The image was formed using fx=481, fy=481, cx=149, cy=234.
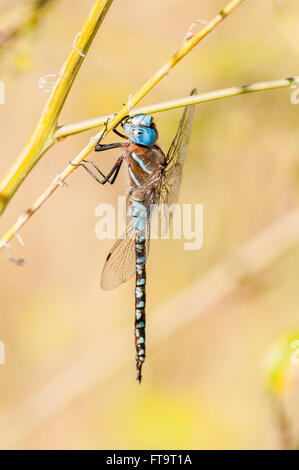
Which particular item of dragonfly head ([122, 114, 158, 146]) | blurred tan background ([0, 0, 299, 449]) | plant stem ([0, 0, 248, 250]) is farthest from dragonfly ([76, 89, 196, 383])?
plant stem ([0, 0, 248, 250])

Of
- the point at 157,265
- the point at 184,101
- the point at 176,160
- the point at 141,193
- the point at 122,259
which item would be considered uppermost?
the point at 157,265

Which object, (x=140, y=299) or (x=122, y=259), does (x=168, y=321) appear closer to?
(x=140, y=299)

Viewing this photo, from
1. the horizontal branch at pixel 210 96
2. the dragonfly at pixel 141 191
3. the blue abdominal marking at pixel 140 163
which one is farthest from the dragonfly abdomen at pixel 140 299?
the horizontal branch at pixel 210 96

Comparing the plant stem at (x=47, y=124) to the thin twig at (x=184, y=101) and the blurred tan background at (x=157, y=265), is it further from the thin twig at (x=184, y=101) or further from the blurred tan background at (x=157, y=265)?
the blurred tan background at (x=157, y=265)

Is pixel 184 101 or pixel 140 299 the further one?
pixel 140 299

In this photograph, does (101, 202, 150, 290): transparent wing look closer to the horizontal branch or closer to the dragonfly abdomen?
the dragonfly abdomen

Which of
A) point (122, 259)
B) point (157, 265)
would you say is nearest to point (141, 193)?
point (122, 259)

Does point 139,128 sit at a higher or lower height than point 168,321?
higher
